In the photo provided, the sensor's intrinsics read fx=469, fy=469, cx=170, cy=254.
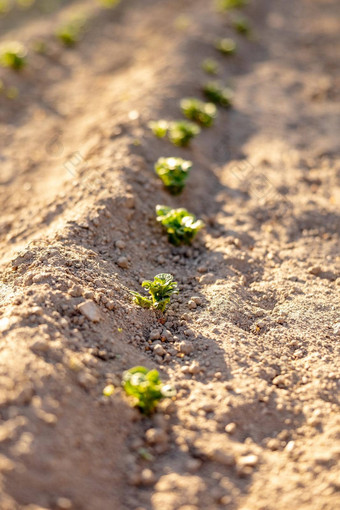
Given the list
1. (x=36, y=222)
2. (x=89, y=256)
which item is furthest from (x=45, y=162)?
(x=89, y=256)

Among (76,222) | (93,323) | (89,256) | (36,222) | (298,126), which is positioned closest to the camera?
A: (93,323)

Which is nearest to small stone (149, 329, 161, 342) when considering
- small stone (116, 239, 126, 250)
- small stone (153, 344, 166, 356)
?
small stone (153, 344, 166, 356)

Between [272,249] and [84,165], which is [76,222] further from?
[272,249]

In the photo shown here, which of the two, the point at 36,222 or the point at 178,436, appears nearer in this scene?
the point at 178,436

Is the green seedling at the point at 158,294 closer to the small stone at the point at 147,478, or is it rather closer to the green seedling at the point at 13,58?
→ the small stone at the point at 147,478

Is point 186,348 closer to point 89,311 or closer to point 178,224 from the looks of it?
point 89,311

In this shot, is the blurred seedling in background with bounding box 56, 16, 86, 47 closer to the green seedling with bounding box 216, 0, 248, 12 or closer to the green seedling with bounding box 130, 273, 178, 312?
the green seedling with bounding box 216, 0, 248, 12

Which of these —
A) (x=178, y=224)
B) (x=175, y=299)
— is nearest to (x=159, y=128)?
(x=178, y=224)
